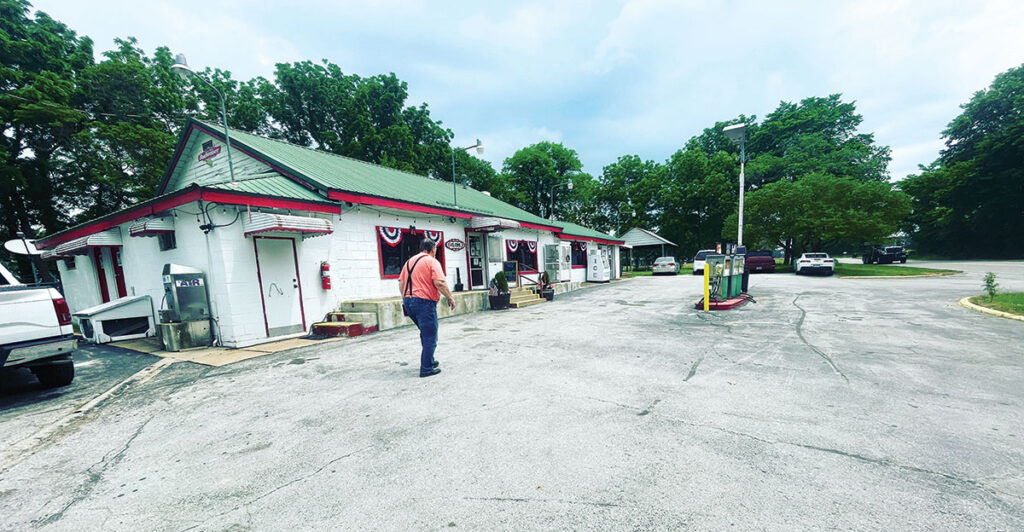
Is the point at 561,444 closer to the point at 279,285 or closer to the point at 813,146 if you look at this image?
the point at 279,285

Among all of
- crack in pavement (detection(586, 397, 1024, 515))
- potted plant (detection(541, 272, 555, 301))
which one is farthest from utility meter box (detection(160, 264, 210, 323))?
potted plant (detection(541, 272, 555, 301))

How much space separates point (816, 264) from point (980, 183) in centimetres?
2808

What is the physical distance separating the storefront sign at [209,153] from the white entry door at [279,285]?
17.2 feet

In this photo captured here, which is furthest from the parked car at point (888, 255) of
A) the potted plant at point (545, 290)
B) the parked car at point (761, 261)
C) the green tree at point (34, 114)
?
the green tree at point (34, 114)

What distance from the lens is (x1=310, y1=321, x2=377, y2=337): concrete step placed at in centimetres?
804

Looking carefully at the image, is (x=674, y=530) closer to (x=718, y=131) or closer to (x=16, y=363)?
(x=16, y=363)

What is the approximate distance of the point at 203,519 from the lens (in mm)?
2125

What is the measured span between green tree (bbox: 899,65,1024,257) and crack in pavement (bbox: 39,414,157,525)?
2109 inches

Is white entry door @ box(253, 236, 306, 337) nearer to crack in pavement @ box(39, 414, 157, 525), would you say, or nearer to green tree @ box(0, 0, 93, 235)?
crack in pavement @ box(39, 414, 157, 525)

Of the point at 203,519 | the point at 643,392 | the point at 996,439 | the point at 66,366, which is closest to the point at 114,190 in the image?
the point at 66,366

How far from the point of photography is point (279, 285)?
7.96 meters

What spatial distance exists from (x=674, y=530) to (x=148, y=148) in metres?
23.2

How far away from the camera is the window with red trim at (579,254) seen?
20984 millimetres

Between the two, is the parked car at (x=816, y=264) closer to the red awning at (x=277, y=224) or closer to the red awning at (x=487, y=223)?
the red awning at (x=487, y=223)
